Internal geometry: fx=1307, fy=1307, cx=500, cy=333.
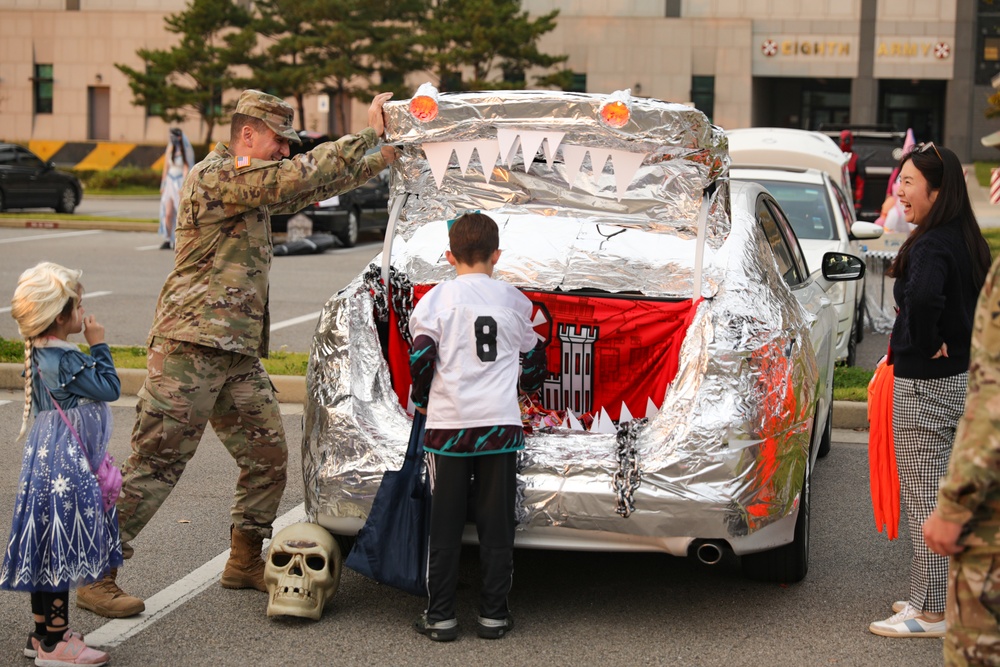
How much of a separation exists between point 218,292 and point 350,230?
15.9 meters

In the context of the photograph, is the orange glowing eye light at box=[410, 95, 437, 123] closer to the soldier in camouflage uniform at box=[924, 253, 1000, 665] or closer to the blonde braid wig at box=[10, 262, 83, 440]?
the blonde braid wig at box=[10, 262, 83, 440]

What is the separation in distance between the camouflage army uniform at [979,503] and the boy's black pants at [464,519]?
1857mm

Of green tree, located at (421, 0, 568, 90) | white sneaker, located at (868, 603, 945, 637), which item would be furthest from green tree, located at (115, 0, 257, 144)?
white sneaker, located at (868, 603, 945, 637)

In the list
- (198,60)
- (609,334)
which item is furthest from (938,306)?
(198,60)

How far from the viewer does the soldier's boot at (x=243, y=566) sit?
5.17 metres

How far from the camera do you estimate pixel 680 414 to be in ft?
15.5

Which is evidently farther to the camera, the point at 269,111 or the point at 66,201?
the point at 66,201

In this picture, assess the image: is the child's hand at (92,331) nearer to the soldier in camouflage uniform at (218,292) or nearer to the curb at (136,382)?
the soldier in camouflage uniform at (218,292)

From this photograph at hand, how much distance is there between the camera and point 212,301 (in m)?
4.86

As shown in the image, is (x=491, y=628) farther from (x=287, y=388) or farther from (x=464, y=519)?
(x=287, y=388)

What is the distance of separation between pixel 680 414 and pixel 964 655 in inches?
71.6

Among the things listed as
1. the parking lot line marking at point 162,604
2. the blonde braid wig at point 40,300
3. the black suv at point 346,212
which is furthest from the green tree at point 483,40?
the blonde braid wig at point 40,300

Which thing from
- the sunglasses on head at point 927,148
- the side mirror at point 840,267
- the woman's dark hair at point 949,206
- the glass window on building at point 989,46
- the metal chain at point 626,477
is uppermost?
the glass window on building at point 989,46

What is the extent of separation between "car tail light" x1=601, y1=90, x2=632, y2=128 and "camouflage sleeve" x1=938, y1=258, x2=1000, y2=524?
1.93m
